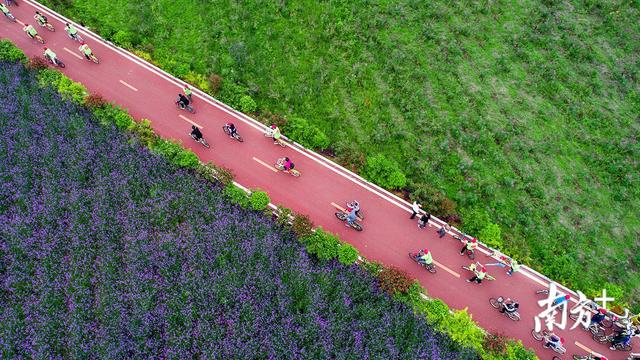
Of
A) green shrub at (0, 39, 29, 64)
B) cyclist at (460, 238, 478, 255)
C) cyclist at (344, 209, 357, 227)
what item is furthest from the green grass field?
green shrub at (0, 39, 29, 64)

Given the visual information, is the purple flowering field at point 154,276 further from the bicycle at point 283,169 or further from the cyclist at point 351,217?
the bicycle at point 283,169

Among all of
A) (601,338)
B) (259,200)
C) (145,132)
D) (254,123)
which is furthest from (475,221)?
(145,132)

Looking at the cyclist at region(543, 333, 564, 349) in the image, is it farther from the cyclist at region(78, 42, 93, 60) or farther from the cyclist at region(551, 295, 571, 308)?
the cyclist at region(78, 42, 93, 60)

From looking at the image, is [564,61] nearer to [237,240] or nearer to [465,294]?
[465,294]

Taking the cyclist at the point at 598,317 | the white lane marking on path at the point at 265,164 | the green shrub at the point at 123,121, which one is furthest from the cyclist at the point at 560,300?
the green shrub at the point at 123,121

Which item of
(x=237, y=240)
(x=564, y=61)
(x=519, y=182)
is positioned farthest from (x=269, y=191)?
(x=564, y=61)
